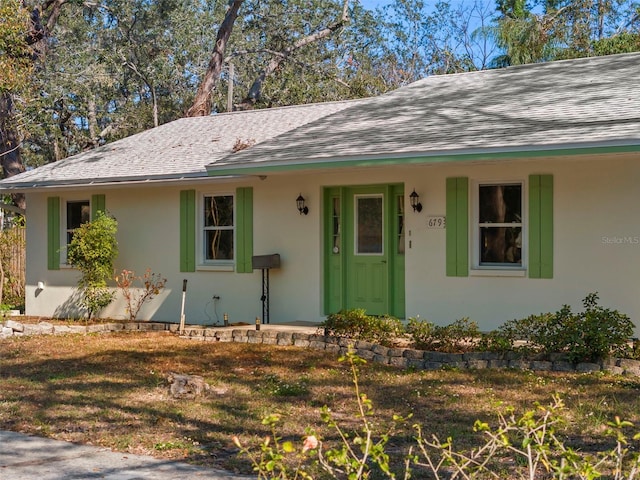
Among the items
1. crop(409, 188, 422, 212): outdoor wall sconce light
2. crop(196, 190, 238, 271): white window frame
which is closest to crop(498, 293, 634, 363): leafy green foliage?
crop(409, 188, 422, 212): outdoor wall sconce light

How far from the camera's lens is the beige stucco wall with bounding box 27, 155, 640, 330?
36.6 ft

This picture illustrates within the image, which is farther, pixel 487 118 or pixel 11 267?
pixel 11 267

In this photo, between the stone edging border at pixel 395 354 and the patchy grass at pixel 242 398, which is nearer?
the patchy grass at pixel 242 398

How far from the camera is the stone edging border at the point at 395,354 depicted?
9.45 metres

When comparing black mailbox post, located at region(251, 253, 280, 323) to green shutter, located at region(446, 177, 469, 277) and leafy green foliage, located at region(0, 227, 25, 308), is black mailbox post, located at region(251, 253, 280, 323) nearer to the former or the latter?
green shutter, located at region(446, 177, 469, 277)

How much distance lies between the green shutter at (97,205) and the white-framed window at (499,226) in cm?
757

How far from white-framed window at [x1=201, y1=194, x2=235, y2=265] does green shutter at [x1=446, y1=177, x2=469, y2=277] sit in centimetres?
425

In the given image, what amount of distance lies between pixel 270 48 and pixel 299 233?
19257mm

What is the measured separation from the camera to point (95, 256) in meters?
15.3

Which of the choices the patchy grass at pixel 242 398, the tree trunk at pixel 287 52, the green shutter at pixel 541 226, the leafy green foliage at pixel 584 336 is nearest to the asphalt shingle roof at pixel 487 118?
the green shutter at pixel 541 226

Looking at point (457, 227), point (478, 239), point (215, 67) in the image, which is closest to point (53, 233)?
point (457, 227)

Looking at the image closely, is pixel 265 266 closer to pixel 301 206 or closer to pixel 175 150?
pixel 301 206

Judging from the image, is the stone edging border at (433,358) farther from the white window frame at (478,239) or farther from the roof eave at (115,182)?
the roof eave at (115,182)

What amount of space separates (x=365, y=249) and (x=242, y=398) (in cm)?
561
